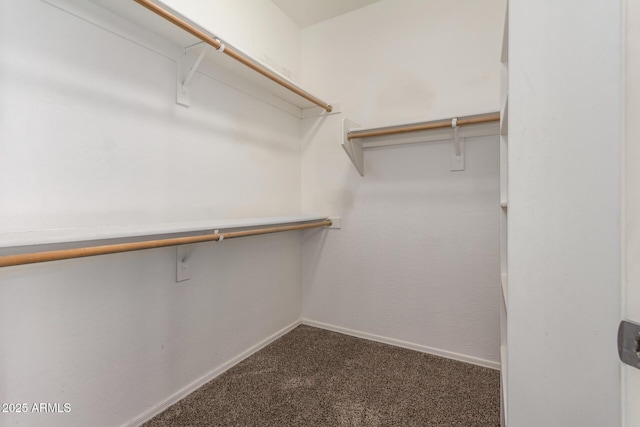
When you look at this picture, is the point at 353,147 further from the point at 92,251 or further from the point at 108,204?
the point at 92,251

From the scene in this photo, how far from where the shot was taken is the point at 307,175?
2.23 metres

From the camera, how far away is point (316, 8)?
1994 mm

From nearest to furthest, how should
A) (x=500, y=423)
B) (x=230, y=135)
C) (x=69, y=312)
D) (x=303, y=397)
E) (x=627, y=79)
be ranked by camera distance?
1. (x=627, y=79)
2. (x=69, y=312)
3. (x=500, y=423)
4. (x=303, y=397)
5. (x=230, y=135)

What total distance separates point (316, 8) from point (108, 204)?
5.91 ft

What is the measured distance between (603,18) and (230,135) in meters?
1.51

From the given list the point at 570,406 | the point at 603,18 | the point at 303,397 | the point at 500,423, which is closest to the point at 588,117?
the point at 603,18

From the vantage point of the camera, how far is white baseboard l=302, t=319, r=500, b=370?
65.6 inches

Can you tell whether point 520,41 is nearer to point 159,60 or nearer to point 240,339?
point 159,60

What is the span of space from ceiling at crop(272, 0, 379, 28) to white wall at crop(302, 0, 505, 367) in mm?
54

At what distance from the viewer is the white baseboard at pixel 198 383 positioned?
48.3 inches

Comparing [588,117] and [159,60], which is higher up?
[159,60]

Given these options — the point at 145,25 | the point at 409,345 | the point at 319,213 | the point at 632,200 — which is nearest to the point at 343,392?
the point at 409,345

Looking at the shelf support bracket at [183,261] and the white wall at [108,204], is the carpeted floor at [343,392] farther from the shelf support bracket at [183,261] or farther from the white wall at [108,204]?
the shelf support bracket at [183,261]

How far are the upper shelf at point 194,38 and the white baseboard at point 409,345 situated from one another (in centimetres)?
A: 160
